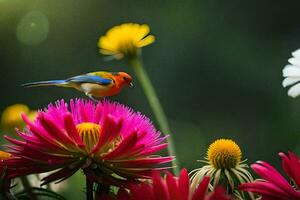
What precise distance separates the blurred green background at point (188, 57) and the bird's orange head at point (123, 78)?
7.44 feet

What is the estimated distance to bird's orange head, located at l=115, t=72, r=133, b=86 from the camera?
14.5 inches

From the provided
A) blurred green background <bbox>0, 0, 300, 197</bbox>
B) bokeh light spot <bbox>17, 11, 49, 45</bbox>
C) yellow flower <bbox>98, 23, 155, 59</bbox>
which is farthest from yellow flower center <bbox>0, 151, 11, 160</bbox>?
bokeh light spot <bbox>17, 11, 49, 45</bbox>

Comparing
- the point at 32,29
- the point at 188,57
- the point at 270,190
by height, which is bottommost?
the point at 270,190

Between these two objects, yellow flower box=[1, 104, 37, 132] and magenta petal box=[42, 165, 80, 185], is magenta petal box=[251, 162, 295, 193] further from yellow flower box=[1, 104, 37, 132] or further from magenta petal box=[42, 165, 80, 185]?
yellow flower box=[1, 104, 37, 132]

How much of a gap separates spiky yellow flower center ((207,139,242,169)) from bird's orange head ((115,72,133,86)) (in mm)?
56

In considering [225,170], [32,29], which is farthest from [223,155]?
[32,29]

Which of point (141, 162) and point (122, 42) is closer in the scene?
point (141, 162)

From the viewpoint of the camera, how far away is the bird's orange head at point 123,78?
37 cm

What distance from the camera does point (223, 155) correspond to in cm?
35

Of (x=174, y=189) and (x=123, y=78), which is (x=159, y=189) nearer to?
(x=174, y=189)

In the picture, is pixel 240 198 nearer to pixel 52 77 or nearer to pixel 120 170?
pixel 120 170

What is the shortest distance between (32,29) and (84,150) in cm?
278

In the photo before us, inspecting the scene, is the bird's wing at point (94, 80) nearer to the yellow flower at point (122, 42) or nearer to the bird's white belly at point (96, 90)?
the bird's white belly at point (96, 90)

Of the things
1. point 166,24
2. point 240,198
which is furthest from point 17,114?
point 166,24
